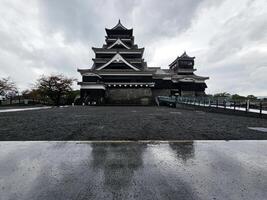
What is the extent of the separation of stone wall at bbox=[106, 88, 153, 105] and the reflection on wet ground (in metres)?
27.1

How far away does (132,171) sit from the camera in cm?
271

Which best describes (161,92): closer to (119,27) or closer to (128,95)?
(128,95)

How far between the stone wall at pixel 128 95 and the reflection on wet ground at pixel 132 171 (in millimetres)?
27127

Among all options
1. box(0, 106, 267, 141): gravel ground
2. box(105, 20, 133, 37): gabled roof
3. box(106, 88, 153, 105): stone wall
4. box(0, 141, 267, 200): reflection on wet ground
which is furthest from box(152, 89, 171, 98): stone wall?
box(0, 141, 267, 200): reflection on wet ground

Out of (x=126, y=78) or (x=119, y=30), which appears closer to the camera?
(x=126, y=78)

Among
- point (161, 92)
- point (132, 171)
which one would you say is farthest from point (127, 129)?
point (161, 92)

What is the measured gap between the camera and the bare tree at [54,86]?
32531 mm

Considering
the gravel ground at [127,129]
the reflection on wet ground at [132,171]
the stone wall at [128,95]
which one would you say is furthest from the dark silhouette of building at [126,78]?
the reflection on wet ground at [132,171]

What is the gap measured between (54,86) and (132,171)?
33482 millimetres

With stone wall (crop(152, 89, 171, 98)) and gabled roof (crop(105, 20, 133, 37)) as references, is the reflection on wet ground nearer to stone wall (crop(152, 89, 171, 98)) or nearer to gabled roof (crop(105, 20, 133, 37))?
stone wall (crop(152, 89, 171, 98))

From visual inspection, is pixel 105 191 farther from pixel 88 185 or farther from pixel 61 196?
pixel 61 196

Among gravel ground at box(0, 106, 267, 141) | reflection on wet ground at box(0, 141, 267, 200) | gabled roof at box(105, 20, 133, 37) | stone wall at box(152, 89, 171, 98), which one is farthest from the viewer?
gabled roof at box(105, 20, 133, 37)

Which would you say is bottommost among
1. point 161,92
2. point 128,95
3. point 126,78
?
point 128,95

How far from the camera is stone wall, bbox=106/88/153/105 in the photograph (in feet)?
103
